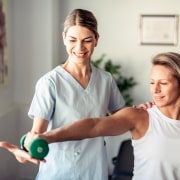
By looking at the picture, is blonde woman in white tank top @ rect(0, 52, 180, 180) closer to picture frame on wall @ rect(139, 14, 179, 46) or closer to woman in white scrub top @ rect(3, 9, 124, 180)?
woman in white scrub top @ rect(3, 9, 124, 180)

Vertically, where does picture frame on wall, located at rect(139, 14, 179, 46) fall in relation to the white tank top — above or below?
above

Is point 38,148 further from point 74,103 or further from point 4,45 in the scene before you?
point 4,45

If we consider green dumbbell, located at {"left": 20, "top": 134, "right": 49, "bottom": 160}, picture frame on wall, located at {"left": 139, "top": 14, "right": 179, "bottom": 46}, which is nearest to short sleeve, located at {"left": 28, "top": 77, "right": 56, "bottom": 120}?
green dumbbell, located at {"left": 20, "top": 134, "right": 49, "bottom": 160}

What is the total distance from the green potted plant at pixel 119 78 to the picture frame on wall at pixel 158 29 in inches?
16.5

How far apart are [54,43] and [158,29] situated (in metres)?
1.12

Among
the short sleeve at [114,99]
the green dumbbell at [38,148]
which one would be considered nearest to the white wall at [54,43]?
the short sleeve at [114,99]

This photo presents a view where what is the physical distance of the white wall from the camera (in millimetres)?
3232

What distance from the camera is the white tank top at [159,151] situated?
1134 millimetres

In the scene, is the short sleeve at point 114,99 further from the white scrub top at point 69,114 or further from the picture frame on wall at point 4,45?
the picture frame on wall at point 4,45

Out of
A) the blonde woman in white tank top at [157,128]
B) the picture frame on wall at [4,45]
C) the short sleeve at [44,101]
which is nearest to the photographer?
the blonde woman in white tank top at [157,128]

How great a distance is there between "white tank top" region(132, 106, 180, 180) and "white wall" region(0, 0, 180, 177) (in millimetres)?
1926

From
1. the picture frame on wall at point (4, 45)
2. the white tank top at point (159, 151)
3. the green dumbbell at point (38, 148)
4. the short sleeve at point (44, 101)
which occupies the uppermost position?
the picture frame on wall at point (4, 45)

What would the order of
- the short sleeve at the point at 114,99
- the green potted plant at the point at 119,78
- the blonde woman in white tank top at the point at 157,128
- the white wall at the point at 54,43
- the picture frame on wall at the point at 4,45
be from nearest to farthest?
the blonde woman in white tank top at the point at 157,128, the short sleeve at the point at 114,99, the picture frame on wall at the point at 4,45, the white wall at the point at 54,43, the green potted plant at the point at 119,78

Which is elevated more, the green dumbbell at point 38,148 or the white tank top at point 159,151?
the green dumbbell at point 38,148
